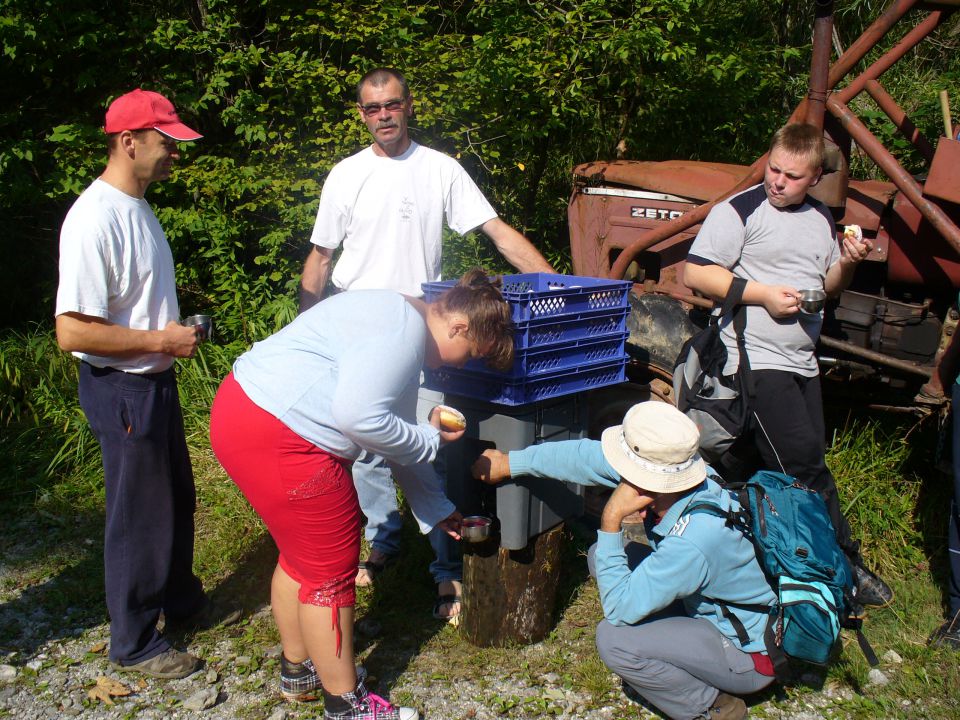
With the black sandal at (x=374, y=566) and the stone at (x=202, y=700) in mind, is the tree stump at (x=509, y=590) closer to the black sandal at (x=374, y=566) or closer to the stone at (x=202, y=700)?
the black sandal at (x=374, y=566)

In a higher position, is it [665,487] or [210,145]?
[210,145]

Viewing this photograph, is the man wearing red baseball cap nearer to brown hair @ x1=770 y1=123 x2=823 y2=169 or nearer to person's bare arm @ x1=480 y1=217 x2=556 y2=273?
person's bare arm @ x1=480 y1=217 x2=556 y2=273

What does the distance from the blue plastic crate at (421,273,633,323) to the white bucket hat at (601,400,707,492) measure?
0.54 m

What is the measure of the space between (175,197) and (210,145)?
556mm

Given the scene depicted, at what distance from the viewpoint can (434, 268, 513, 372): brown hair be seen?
2.70 metres

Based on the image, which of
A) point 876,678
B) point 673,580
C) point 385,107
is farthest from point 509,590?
point 385,107

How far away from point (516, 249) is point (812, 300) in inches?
47.9

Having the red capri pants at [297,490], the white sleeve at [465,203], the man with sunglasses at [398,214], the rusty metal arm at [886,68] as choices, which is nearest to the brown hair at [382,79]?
the man with sunglasses at [398,214]

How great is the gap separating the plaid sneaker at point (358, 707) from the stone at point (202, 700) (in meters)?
0.52

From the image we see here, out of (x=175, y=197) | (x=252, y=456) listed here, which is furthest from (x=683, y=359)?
(x=175, y=197)

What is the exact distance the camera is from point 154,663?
331 cm

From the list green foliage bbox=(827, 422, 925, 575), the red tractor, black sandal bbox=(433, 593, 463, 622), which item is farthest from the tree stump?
green foliage bbox=(827, 422, 925, 575)

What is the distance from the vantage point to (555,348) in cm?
320

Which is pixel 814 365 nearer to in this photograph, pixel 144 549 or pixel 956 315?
pixel 956 315
